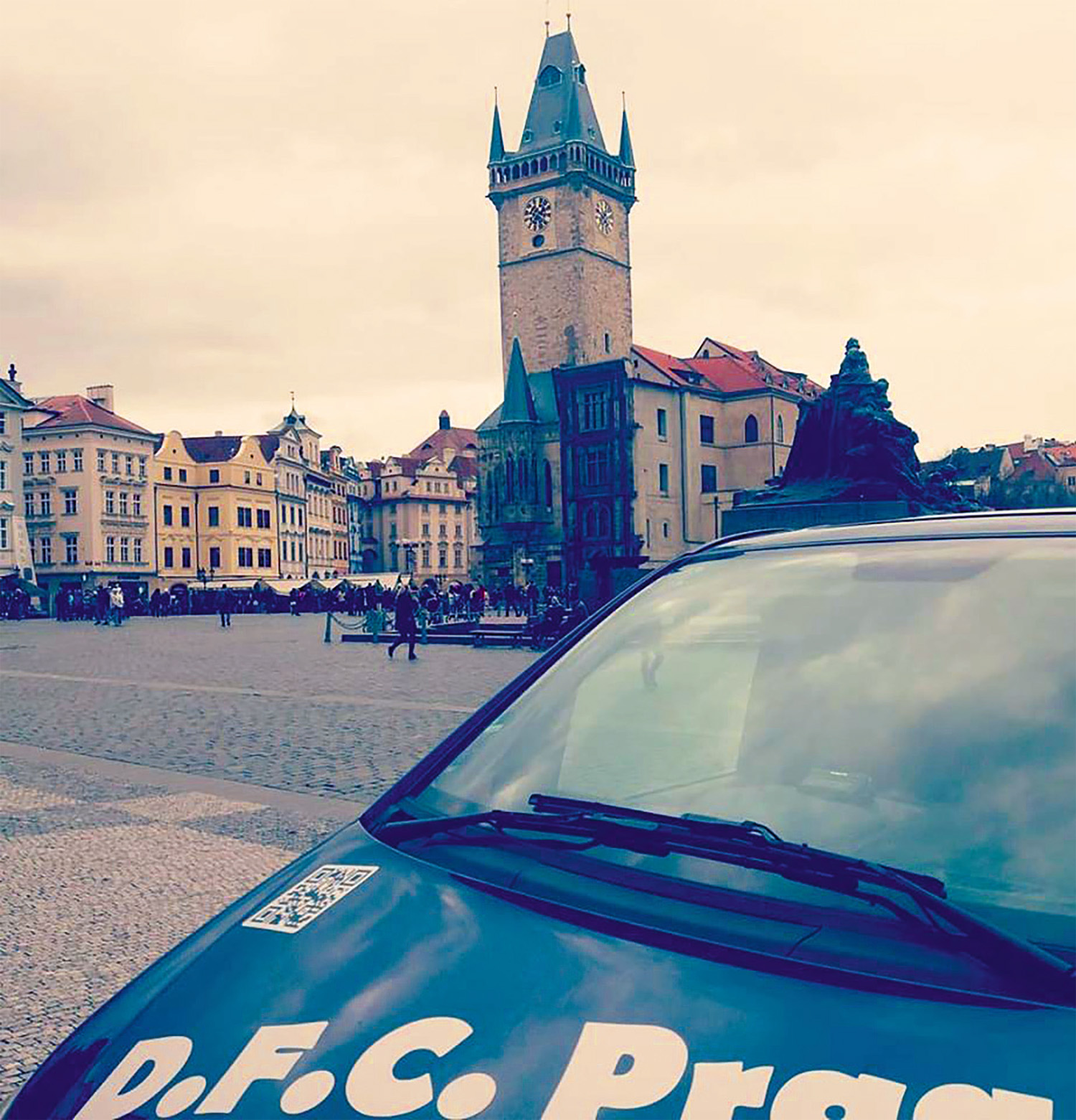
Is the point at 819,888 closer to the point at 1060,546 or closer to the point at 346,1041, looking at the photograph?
the point at 346,1041

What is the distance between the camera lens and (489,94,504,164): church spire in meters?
81.1

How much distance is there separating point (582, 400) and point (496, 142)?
2109 cm

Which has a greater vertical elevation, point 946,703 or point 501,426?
point 501,426

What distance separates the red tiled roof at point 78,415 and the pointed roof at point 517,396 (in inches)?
1009

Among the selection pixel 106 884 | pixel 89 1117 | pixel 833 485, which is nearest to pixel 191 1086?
pixel 89 1117

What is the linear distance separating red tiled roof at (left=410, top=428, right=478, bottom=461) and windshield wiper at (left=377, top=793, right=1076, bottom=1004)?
123 meters

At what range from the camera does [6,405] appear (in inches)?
2761

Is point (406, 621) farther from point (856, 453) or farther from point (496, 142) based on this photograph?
point (496, 142)

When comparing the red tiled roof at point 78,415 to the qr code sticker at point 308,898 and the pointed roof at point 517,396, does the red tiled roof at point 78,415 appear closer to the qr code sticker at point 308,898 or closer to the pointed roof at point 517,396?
the pointed roof at point 517,396

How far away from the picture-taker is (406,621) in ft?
87.4

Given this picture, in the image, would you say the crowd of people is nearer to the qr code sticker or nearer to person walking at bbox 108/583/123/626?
person walking at bbox 108/583/123/626

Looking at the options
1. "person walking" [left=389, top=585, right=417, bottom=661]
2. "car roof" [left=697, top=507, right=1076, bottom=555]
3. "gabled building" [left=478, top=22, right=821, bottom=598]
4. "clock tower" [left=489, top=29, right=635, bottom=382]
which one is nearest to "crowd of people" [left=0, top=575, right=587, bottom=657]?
"person walking" [left=389, top=585, right=417, bottom=661]

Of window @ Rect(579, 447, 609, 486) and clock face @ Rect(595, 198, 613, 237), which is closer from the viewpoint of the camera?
window @ Rect(579, 447, 609, 486)

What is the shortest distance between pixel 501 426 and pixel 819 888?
2929 inches
